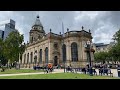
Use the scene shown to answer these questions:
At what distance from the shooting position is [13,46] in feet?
136

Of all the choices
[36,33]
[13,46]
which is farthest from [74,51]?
[36,33]

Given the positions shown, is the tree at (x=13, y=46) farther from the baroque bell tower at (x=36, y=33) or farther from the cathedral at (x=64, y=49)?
the baroque bell tower at (x=36, y=33)

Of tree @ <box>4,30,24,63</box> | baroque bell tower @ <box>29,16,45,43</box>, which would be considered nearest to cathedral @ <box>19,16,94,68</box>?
baroque bell tower @ <box>29,16,45,43</box>

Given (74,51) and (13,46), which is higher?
(13,46)

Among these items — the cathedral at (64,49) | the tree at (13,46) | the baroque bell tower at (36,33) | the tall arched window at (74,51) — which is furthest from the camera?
the baroque bell tower at (36,33)

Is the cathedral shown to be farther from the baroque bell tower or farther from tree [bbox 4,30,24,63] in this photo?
tree [bbox 4,30,24,63]

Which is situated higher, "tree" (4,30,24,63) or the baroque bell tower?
the baroque bell tower

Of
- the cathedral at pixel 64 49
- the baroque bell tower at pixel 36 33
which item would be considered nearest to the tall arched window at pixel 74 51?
the cathedral at pixel 64 49

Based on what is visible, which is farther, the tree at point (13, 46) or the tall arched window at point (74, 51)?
the tall arched window at point (74, 51)

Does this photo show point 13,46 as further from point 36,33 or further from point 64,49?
point 36,33

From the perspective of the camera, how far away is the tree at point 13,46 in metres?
40.3

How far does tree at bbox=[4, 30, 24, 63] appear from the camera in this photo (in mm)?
40344
